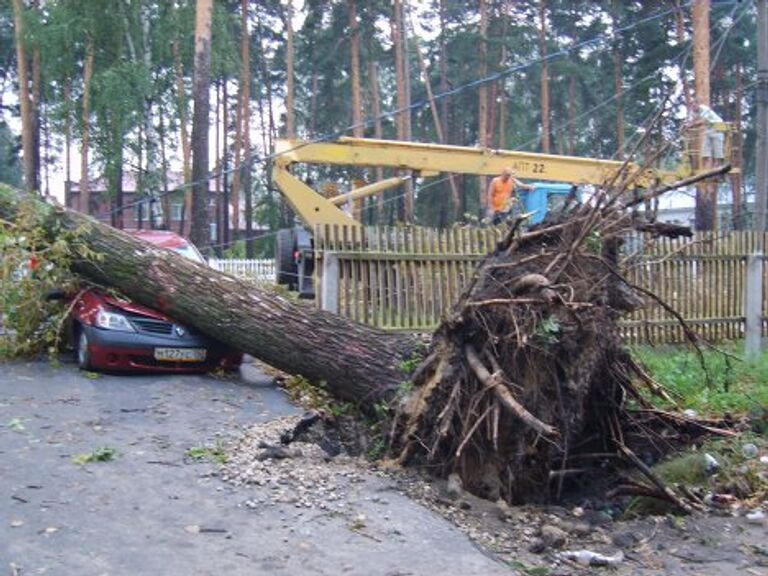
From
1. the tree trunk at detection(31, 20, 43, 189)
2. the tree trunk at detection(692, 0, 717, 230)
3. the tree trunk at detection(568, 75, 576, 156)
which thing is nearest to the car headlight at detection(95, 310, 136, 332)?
the tree trunk at detection(692, 0, 717, 230)

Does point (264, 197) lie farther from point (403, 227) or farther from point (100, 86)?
point (403, 227)

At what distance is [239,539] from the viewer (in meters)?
5.07

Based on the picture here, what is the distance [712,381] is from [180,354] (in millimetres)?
5702

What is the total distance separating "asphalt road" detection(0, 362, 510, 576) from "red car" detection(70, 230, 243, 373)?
1453mm

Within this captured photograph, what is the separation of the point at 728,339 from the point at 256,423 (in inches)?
342

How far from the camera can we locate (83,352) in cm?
916

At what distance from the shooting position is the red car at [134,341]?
8.95 meters

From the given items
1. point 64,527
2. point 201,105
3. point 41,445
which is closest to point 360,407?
point 41,445

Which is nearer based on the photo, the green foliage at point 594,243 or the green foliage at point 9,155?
the green foliage at point 594,243

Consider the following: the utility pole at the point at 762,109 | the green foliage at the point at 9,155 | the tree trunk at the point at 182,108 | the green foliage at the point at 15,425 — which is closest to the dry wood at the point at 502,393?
the green foliage at the point at 15,425

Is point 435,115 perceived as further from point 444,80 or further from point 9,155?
point 9,155

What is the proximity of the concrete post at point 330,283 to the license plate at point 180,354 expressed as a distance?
168cm

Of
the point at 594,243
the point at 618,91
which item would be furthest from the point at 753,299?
the point at 618,91

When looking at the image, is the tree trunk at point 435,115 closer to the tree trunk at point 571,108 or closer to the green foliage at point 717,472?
the tree trunk at point 571,108
